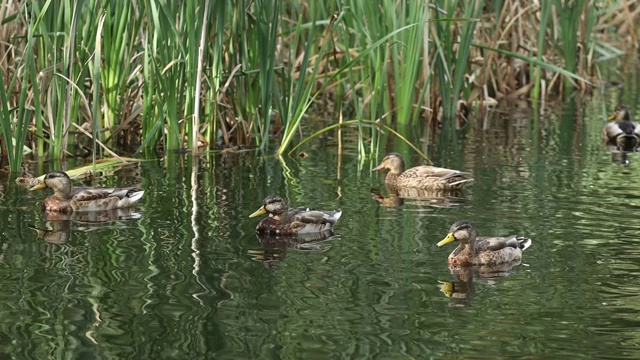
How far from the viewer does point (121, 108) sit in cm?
1388

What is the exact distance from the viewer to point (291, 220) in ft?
33.7

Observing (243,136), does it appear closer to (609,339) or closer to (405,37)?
(405,37)

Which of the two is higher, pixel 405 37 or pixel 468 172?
pixel 405 37

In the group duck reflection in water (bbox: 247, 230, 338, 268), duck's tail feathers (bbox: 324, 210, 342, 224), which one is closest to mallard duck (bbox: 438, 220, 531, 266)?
duck reflection in water (bbox: 247, 230, 338, 268)

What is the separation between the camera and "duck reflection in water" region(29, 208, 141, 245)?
33.2 feet

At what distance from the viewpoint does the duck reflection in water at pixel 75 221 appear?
1012 centimetres

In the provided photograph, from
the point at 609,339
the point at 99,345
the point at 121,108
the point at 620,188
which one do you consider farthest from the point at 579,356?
the point at 121,108

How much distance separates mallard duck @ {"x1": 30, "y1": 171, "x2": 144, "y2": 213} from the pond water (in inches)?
6.8

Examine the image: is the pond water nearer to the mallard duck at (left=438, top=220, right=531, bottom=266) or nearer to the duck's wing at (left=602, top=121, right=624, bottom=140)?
the mallard duck at (left=438, top=220, right=531, bottom=266)

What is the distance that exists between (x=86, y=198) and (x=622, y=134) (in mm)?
7638

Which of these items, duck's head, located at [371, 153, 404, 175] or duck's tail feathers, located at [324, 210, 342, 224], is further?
duck's head, located at [371, 153, 404, 175]

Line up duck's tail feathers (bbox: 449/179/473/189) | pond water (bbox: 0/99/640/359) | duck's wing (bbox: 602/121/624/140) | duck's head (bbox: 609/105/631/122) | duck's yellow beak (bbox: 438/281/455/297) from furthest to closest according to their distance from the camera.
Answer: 1. duck's head (bbox: 609/105/631/122)
2. duck's wing (bbox: 602/121/624/140)
3. duck's tail feathers (bbox: 449/179/473/189)
4. duck's yellow beak (bbox: 438/281/455/297)
5. pond water (bbox: 0/99/640/359)

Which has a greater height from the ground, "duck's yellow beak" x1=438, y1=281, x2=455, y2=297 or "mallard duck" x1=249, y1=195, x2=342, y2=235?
"mallard duck" x1=249, y1=195, x2=342, y2=235

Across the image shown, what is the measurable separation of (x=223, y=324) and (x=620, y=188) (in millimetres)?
6081
